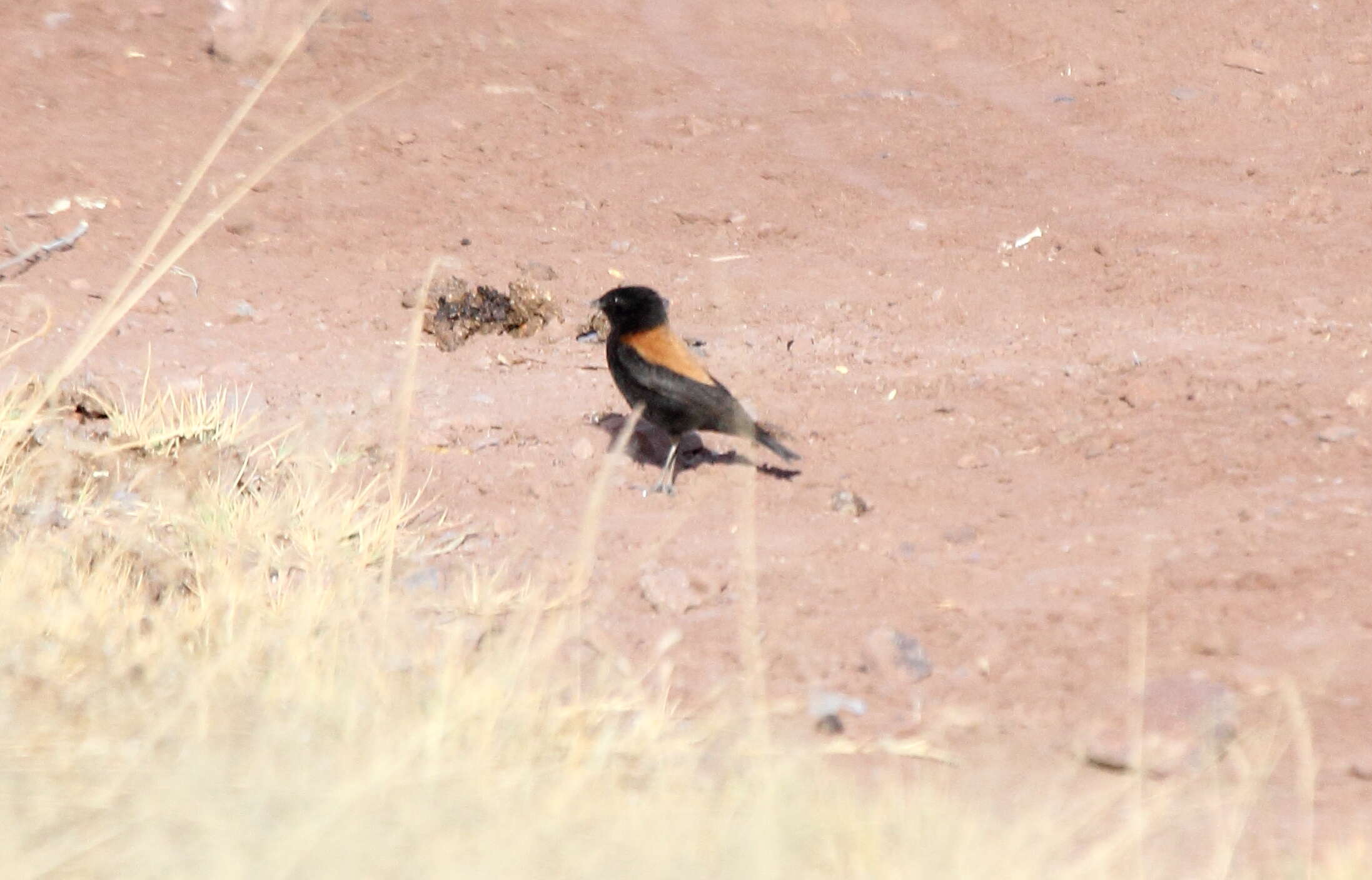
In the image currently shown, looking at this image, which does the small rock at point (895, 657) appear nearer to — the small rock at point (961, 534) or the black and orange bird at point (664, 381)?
the small rock at point (961, 534)

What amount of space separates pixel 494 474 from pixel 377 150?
4109 millimetres

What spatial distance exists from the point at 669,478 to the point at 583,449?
40cm

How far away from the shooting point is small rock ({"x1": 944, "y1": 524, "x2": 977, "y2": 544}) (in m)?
4.71

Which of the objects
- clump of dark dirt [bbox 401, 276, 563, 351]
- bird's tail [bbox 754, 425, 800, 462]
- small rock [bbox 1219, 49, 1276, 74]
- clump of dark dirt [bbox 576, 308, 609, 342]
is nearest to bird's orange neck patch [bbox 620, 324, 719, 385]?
bird's tail [bbox 754, 425, 800, 462]

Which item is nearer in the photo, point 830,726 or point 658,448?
point 830,726

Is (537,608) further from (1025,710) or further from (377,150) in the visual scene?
(377,150)

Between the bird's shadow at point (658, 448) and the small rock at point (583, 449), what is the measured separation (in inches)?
3.4

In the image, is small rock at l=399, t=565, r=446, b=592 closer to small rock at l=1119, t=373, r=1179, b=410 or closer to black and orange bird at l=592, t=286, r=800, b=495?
black and orange bird at l=592, t=286, r=800, b=495

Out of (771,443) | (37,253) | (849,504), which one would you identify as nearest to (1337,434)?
(849,504)

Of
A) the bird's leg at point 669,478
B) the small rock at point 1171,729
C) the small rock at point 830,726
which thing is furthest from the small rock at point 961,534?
the small rock at point 830,726

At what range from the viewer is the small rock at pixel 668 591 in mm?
4234

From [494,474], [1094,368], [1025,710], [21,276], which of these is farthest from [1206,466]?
[21,276]

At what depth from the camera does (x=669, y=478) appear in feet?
17.9

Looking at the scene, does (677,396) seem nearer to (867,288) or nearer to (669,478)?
(669,478)
